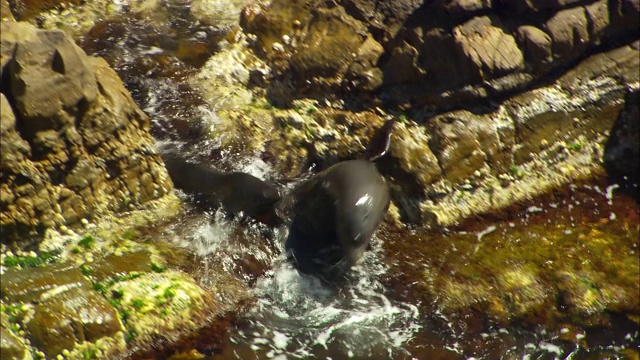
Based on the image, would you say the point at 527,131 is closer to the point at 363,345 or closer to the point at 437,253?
the point at 437,253

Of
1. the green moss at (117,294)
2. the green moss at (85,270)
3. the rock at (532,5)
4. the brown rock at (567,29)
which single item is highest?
the rock at (532,5)

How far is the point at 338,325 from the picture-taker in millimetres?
6160

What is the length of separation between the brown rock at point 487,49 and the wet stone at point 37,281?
4.88 meters

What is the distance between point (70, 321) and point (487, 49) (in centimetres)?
537

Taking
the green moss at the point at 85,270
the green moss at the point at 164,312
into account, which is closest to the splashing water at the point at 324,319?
the green moss at the point at 164,312

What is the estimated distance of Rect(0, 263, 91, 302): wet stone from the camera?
5.21m

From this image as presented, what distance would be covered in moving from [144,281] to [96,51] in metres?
4.40

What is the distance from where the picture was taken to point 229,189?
7.00 metres

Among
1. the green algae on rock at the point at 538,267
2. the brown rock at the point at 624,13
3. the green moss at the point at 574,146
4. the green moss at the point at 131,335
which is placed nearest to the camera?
the green moss at the point at 131,335

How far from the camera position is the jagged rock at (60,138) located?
5.55m

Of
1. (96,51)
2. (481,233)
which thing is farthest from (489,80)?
(96,51)

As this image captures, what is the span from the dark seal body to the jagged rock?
5.86 ft

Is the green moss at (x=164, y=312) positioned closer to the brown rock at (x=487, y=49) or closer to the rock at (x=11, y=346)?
→ the rock at (x=11, y=346)

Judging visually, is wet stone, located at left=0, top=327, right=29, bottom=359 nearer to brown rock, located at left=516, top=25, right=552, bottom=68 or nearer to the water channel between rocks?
the water channel between rocks
